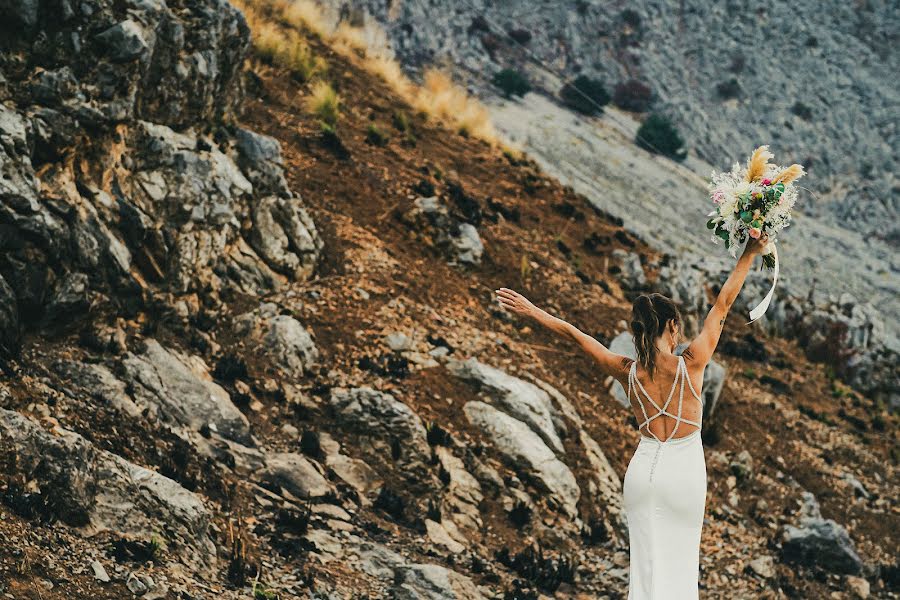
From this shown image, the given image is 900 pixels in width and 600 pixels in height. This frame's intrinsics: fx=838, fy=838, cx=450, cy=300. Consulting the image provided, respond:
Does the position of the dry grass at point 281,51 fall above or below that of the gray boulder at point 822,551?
above

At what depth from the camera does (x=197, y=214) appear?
12141mm

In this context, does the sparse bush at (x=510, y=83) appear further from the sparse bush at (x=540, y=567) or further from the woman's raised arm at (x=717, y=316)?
the woman's raised arm at (x=717, y=316)

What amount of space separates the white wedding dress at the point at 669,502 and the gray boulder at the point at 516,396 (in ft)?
23.4

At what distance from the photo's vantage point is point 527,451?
1165cm

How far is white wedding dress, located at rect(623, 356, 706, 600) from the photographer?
491 centimetres

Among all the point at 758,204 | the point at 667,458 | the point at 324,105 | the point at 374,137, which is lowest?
the point at 374,137

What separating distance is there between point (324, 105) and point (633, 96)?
3258cm

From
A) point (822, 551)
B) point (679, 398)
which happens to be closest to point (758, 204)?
point (679, 398)

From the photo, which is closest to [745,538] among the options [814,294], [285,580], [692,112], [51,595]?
[285,580]

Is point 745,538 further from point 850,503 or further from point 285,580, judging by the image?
point 285,580

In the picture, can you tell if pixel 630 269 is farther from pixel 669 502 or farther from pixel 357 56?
pixel 669 502

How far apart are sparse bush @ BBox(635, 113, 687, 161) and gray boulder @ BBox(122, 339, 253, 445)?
112ft

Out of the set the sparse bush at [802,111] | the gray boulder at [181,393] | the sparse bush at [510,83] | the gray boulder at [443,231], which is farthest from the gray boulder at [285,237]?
the sparse bush at [802,111]

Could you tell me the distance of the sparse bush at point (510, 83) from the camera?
132ft
